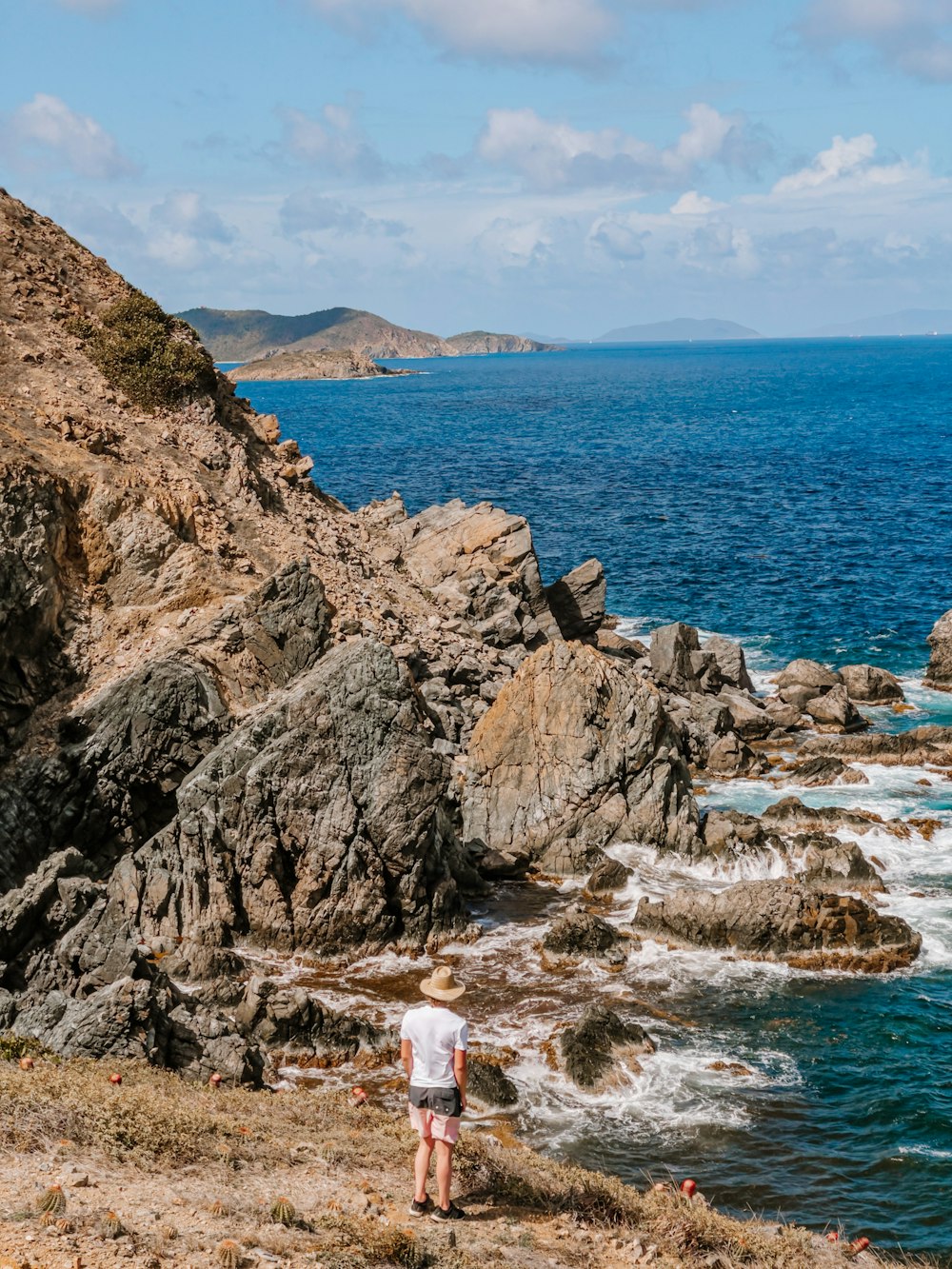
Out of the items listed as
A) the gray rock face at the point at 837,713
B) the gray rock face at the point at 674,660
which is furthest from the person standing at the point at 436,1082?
the gray rock face at the point at 837,713

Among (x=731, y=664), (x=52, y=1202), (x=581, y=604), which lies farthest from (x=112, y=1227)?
(x=581, y=604)

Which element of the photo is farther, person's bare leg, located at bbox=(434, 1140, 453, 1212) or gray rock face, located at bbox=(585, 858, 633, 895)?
gray rock face, located at bbox=(585, 858, 633, 895)

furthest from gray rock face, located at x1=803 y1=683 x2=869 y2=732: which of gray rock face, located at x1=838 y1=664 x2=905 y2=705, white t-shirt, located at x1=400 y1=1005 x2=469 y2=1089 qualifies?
white t-shirt, located at x1=400 y1=1005 x2=469 y2=1089

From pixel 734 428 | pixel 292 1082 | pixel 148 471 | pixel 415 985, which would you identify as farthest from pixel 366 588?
pixel 734 428

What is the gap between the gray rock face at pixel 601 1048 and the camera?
23.9 meters

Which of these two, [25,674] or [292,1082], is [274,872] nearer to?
[292,1082]

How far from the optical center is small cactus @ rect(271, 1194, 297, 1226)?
1427 cm

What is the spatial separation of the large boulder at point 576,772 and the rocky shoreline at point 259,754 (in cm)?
9

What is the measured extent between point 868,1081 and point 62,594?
25.8 meters

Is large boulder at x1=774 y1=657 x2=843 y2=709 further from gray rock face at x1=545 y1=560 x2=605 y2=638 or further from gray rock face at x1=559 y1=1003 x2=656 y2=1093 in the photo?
gray rock face at x1=559 y1=1003 x2=656 y2=1093

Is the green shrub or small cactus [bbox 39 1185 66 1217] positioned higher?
the green shrub

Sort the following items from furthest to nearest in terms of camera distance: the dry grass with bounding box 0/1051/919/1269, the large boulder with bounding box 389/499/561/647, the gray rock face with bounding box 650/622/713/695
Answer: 1. the large boulder with bounding box 389/499/561/647
2. the gray rock face with bounding box 650/622/713/695
3. the dry grass with bounding box 0/1051/919/1269

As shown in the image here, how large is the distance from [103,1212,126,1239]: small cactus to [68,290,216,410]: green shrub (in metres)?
35.4

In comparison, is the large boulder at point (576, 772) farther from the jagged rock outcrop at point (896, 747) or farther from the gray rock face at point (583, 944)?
the jagged rock outcrop at point (896, 747)
